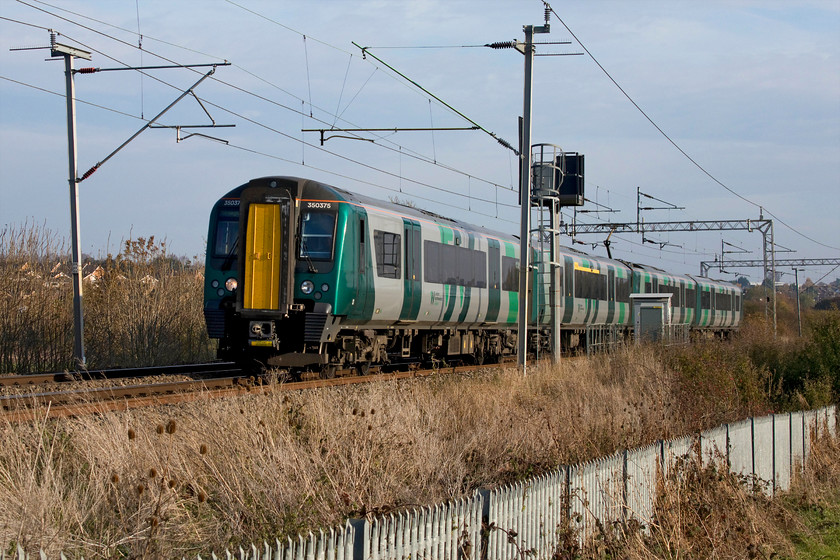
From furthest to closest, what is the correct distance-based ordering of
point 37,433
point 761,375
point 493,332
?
point 493,332
point 761,375
point 37,433

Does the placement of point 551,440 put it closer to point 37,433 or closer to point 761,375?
point 37,433

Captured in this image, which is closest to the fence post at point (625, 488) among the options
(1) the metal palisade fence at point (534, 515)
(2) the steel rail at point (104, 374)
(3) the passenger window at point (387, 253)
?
(1) the metal palisade fence at point (534, 515)

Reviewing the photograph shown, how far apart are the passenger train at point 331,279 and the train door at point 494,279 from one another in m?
0.80

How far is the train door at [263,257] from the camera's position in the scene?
611 inches

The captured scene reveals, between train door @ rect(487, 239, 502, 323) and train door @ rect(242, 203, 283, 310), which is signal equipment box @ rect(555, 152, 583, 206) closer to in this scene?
train door @ rect(487, 239, 502, 323)

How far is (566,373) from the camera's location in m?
18.0

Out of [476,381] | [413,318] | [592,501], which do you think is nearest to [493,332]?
[413,318]

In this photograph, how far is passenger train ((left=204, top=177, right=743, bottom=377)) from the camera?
15609 mm

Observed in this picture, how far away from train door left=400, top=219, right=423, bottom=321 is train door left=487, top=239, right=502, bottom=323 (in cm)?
418

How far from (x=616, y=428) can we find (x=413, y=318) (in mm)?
7531

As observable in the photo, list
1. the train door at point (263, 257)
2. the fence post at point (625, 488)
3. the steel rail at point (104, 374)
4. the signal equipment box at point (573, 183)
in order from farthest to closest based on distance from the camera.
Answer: the signal equipment box at point (573, 183) → the train door at point (263, 257) → the steel rail at point (104, 374) → the fence post at point (625, 488)

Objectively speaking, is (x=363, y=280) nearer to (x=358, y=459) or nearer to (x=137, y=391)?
(x=137, y=391)

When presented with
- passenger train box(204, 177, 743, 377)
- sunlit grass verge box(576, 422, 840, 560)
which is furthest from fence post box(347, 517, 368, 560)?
passenger train box(204, 177, 743, 377)

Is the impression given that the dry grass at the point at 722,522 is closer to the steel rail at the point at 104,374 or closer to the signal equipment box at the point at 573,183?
the steel rail at the point at 104,374
